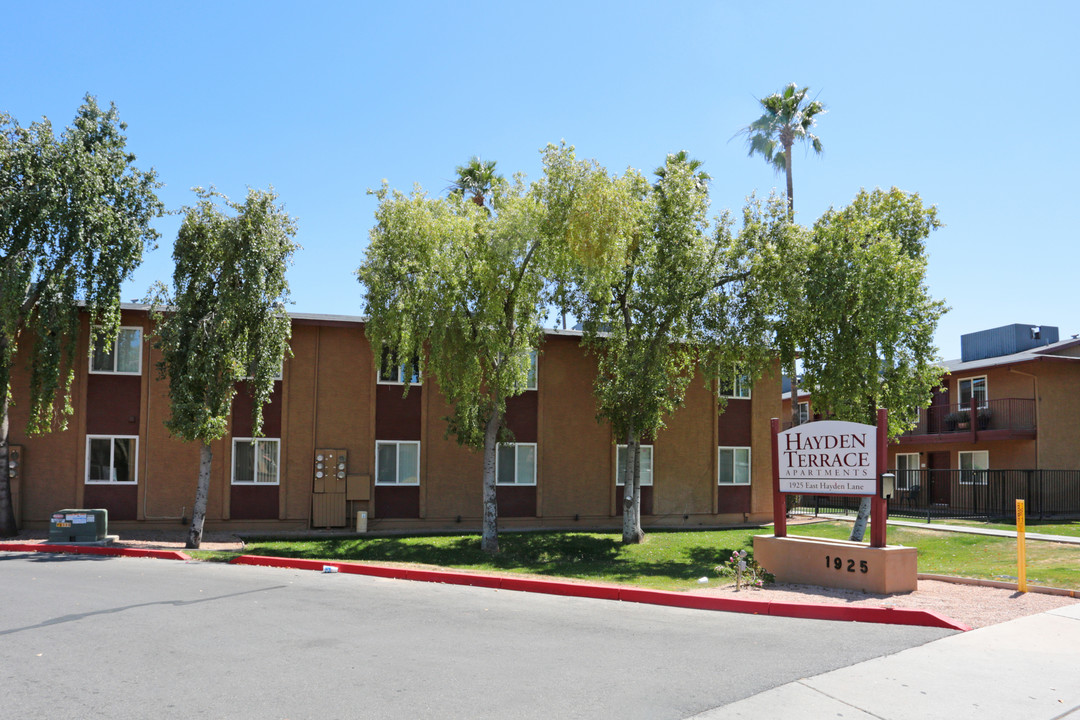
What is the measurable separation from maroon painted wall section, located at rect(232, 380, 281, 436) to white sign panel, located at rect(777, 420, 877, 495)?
14.5 meters

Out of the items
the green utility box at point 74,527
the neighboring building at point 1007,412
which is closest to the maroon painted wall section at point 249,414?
the green utility box at point 74,527

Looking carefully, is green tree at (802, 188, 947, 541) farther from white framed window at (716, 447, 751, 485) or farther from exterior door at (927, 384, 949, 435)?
exterior door at (927, 384, 949, 435)

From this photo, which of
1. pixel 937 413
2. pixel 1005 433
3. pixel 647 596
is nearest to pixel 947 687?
pixel 647 596

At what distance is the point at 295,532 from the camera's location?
22531mm

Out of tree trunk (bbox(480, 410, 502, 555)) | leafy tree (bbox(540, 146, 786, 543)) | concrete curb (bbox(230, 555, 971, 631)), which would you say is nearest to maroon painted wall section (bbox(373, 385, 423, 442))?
tree trunk (bbox(480, 410, 502, 555))

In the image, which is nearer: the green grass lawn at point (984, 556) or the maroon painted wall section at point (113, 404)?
the green grass lawn at point (984, 556)

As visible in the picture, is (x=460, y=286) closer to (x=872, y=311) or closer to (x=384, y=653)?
(x=872, y=311)

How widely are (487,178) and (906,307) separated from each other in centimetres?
2095

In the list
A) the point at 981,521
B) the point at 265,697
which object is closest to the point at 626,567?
the point at 265,697

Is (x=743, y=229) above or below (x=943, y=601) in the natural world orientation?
above

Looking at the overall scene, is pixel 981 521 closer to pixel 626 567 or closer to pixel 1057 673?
pixel 626 567

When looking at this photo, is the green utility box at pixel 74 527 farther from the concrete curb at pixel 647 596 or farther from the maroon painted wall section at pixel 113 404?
the concrete curb at pixel 647 596

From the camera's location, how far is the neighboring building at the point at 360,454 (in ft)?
72.3

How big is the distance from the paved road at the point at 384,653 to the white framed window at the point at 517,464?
479 inches
